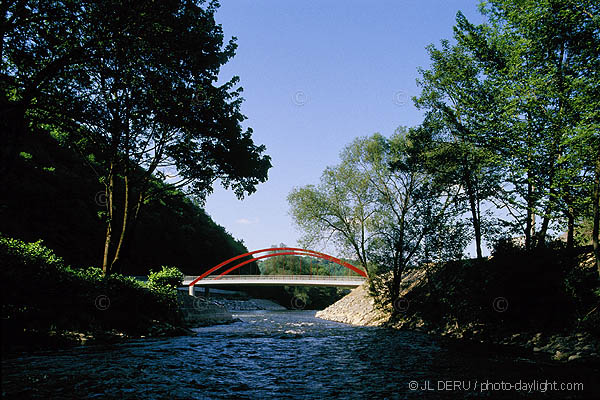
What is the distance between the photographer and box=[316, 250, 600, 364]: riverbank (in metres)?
9.48

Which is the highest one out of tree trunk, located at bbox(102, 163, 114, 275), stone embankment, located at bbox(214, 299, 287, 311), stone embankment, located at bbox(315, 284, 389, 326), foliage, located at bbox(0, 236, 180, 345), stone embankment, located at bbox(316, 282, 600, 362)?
tree trunk, located at bbox(102, 163, 114, 275)

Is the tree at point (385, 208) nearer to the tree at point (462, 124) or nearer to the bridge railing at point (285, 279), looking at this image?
A: the tree at point (462, 124)

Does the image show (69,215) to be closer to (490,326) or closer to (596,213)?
(490,326)

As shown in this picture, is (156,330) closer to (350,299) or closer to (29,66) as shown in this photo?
(29,66)

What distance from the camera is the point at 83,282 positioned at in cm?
1038

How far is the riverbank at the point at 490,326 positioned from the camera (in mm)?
9477

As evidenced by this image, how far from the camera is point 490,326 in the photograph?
13.3 meters

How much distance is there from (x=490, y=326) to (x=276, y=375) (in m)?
10.9

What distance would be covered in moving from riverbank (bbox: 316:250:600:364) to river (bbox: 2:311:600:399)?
1747 mm

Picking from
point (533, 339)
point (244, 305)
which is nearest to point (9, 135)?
point (533, 339)

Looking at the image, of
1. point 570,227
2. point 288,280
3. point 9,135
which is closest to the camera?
point 9,135

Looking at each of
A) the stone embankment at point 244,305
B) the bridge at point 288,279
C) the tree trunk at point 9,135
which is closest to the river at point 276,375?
the tree trunk at point 9,135

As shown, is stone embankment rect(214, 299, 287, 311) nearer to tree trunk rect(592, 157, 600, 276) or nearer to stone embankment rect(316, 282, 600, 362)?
stone embankment rect(316, 282, 600, 362)

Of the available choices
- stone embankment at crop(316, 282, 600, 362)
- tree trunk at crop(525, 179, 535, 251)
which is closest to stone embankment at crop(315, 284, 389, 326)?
stone embankment at crop(316, 282, 600, 362)
